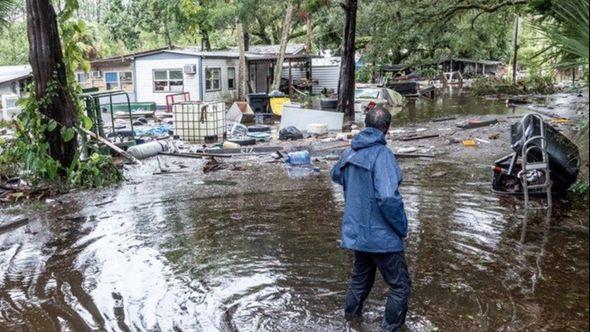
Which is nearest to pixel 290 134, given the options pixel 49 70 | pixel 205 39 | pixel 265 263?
pixel 49 70

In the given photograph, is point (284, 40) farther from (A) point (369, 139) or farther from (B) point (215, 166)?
(A) point (369, 139)

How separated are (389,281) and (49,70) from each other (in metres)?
8.25

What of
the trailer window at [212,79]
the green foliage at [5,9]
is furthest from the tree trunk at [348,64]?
the green foliage at [5,9]

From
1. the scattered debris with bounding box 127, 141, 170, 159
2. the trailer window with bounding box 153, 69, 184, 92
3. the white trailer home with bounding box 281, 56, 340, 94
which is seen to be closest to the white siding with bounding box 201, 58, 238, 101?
the trailer window with bounding box 153, 69, 184, 92

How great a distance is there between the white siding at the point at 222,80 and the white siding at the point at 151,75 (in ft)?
2.03

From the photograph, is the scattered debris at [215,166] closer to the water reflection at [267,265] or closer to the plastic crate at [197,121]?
the water reflection at [267,265]

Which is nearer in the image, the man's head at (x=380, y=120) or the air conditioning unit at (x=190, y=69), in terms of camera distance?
the man's head at (x=380, y=120)

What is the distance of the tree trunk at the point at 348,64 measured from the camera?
66.9 feet

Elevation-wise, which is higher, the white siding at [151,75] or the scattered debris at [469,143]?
the white siding at [151,75]

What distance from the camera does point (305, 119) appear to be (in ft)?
61.9

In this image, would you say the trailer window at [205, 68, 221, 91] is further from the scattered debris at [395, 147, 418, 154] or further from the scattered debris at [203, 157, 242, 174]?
the scattered debris at [395, 147, 418, 154]

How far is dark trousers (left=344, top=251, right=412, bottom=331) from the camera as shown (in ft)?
13.4

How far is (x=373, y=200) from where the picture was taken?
403 centimetres

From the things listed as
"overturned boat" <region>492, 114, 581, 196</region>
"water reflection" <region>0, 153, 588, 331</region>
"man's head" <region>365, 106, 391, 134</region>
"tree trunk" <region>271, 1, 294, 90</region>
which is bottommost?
"water reflection" <region>0, 153, 588, 331</region>
